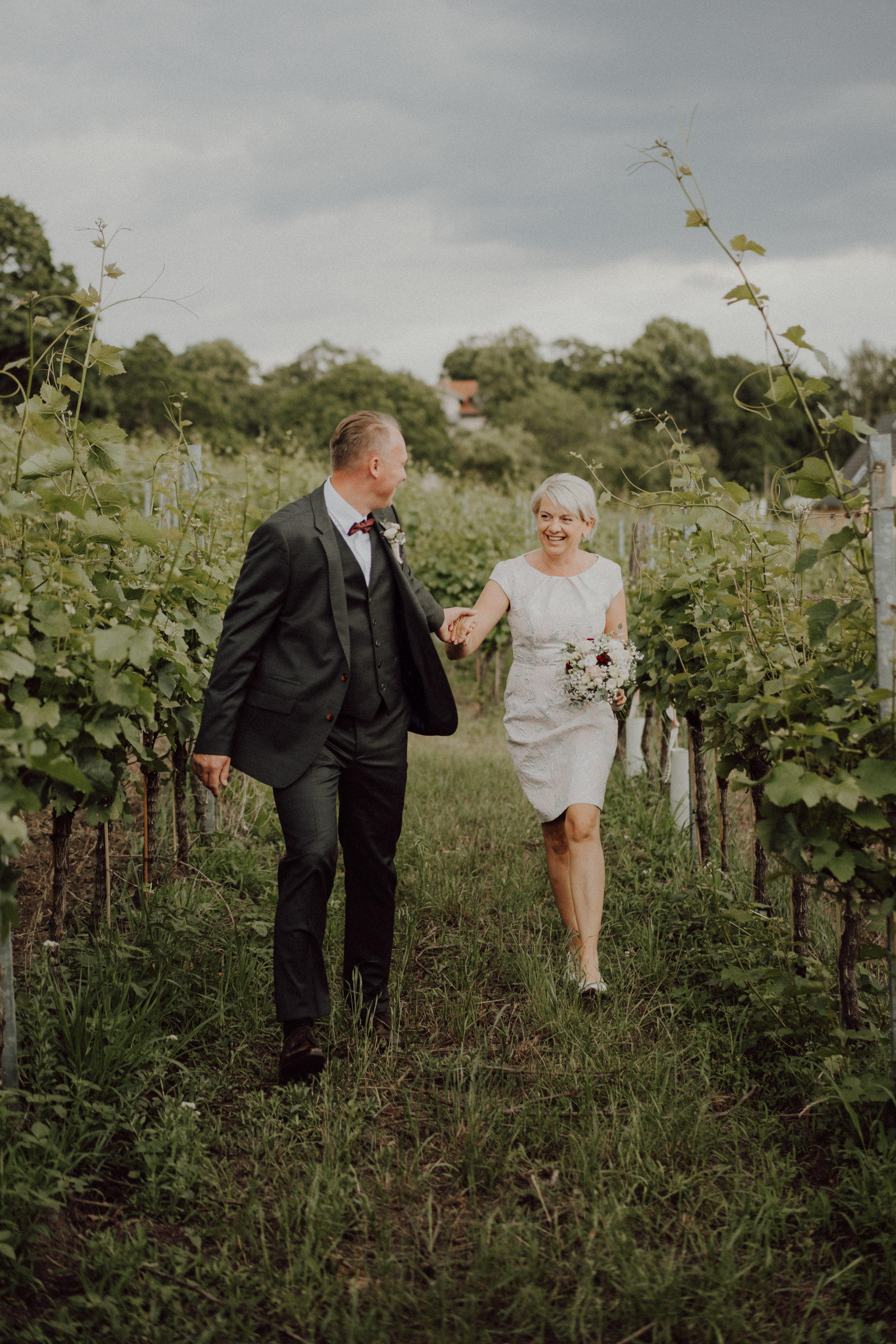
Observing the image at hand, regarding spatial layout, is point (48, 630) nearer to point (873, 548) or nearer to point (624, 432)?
point (873, 548)

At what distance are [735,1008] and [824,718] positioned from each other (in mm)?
1193

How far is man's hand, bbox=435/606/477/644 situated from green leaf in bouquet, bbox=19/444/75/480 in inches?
62.0

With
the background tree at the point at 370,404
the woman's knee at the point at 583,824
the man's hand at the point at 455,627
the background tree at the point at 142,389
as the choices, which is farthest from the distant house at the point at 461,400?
the woman's knee at the point at 583,824

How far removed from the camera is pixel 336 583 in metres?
3.29

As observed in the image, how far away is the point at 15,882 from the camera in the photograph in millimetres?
2346

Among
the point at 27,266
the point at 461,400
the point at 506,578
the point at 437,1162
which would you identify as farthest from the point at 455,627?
the point at 461,400

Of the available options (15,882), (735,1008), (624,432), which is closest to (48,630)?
(15,882)

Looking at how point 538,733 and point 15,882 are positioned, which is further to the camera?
point 538,733

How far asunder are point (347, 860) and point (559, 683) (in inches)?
46.0

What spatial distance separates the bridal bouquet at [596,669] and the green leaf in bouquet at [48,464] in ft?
6.51

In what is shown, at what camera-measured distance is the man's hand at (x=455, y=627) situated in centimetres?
406

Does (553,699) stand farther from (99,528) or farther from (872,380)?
(872,380)

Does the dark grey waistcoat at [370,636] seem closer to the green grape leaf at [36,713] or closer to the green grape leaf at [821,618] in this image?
the green grape leaf at [36,713]

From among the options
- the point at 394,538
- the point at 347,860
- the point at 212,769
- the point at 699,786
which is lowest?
the point at 347,860
